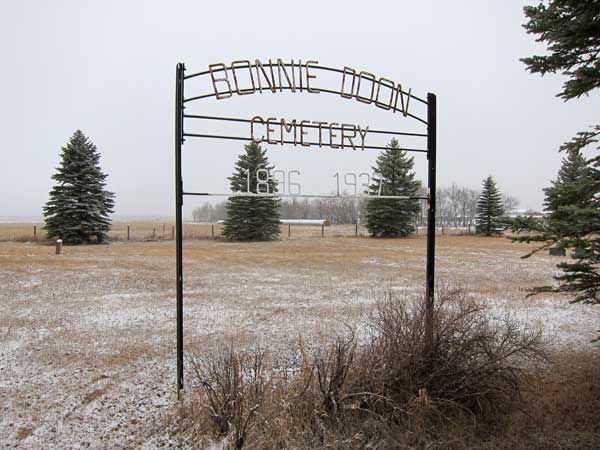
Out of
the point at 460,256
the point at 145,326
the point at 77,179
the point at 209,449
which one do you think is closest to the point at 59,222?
the point at 77,179

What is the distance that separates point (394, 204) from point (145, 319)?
25.5 meters

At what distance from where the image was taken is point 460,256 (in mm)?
17875

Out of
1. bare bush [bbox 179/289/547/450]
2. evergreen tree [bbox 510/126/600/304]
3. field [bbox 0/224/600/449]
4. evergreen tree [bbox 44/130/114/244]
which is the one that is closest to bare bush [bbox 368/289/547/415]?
bare bush [bbox 179/289/547/450]

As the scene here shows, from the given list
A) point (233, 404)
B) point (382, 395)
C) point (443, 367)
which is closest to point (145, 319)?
point (233, 404)

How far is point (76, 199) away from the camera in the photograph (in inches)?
919

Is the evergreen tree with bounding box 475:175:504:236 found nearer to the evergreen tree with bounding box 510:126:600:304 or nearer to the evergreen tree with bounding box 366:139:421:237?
the evergreen tree with bounding box 366:139:421:237

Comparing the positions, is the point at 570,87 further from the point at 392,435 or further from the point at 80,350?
the point at 80,350

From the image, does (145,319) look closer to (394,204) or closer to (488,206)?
(394,204)

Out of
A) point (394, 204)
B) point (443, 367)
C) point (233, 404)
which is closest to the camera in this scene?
point (233, 404)

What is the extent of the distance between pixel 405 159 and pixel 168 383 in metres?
27.8

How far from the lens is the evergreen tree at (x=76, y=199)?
23.2m

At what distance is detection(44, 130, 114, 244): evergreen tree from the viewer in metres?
23.2

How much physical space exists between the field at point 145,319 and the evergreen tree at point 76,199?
8.74 metres

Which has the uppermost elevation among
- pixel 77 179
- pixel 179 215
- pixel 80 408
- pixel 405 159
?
pixel 405 159
